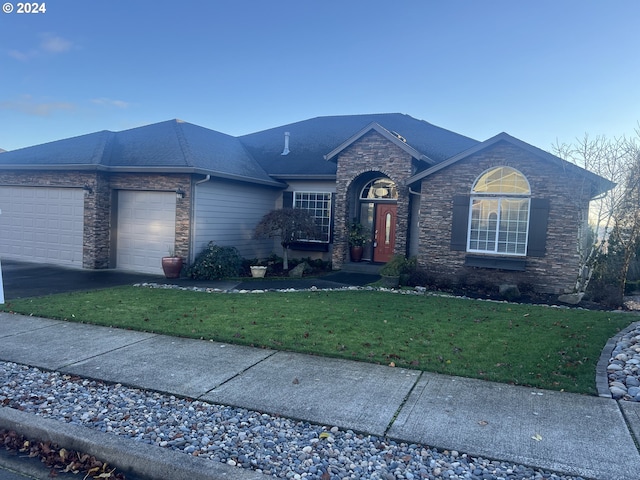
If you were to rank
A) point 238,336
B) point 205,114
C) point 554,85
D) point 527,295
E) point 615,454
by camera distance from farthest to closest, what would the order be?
1. point 205,114
2. point 554,85
3. point 527,295
4. point 238,336
5. point 615,454

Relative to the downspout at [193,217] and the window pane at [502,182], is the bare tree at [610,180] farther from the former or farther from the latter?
the downspout at [193,217]

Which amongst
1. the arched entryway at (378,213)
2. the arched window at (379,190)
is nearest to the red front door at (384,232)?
the arched entryway at (378,213)

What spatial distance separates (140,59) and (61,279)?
899 cm

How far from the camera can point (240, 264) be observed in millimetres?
14414

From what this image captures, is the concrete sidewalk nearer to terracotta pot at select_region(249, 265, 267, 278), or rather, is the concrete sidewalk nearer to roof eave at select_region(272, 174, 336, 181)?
terracotta pot at select_region(249, 265, 267, 278)

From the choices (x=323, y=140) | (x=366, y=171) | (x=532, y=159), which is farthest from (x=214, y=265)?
(x=532, y=159)

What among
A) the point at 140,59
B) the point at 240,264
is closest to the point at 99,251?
the point at 240,264

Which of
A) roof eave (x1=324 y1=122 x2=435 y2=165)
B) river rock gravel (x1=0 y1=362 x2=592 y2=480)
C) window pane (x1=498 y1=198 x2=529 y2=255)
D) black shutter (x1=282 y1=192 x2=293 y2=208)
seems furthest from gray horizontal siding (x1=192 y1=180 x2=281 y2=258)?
river rock gravel (x1=0 y1=362 x2=592 y2=480)

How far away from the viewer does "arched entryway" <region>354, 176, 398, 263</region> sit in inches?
637

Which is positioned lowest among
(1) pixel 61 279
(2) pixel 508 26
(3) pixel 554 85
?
(1) pixel 61 279

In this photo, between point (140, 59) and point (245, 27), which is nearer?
point (245, 27)

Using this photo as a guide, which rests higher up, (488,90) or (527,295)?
(488,90)

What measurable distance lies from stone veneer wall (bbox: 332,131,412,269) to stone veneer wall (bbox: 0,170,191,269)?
4.96 m

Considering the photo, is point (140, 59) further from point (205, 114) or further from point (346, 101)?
point (346, 101)
